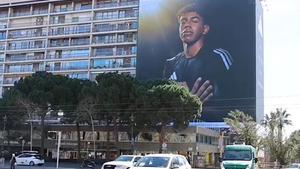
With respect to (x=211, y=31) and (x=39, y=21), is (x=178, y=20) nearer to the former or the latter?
(x=211, y=31)

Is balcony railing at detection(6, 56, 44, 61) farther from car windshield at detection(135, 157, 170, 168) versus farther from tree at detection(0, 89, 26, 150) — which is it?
car windshield at detection(135, 157, 170, 168)

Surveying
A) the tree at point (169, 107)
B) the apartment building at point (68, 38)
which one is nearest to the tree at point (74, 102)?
the tree at point (169, 107)

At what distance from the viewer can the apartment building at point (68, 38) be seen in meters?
106

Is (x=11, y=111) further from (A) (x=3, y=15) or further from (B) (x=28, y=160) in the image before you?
(A) (x=3, y=15)

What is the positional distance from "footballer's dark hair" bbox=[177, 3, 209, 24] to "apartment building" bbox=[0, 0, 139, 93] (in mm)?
9975

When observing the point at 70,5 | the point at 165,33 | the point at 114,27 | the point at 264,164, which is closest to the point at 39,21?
the point at 70,5

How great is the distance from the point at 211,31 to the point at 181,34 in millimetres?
6563

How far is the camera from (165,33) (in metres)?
107

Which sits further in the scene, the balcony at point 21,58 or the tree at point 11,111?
the balcony at point 21,58

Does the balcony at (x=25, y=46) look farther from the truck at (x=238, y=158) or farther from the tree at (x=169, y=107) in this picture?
the truck at (x=238, y=158)

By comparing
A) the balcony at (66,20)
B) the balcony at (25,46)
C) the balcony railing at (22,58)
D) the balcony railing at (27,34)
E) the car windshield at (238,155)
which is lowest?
the car windshield at (238,155)

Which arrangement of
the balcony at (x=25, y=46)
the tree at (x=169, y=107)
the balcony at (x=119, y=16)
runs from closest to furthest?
the tree at (x=169, y=107) < the balcony at (x=119, y=16) < the balcony at (x=25, y=46)

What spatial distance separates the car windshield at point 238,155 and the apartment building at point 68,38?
235 ft

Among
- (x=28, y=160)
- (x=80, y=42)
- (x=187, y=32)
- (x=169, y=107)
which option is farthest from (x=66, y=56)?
(x=28, y=160)
